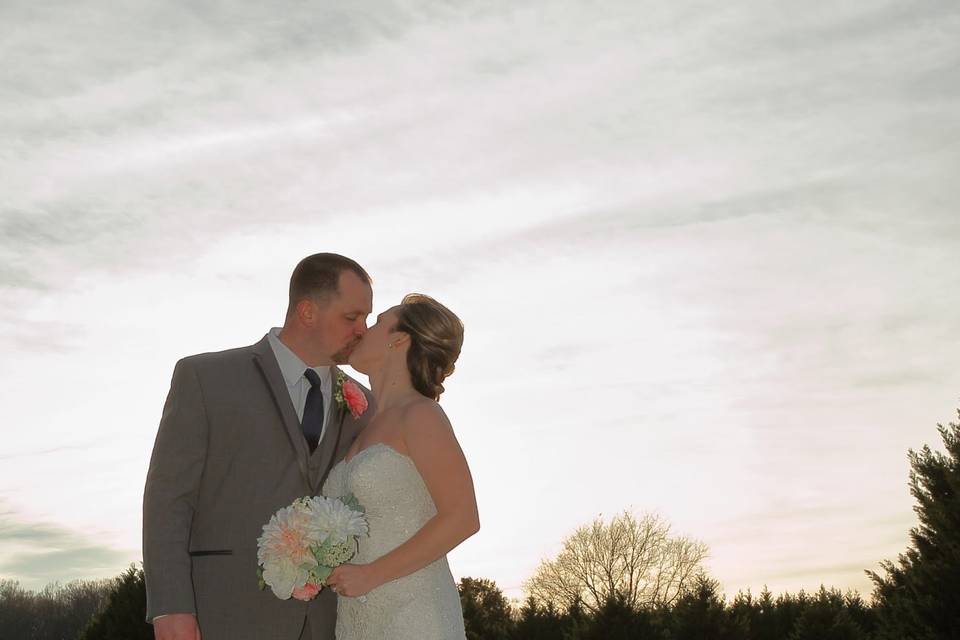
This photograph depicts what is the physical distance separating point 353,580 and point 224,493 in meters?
0.96

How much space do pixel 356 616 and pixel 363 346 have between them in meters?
1.53

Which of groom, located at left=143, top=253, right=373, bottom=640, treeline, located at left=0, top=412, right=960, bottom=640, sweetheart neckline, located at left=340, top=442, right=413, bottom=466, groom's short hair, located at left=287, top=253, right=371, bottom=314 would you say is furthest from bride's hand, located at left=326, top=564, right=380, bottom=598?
treeline, located at left=0, top=412, right=960, bottom=640

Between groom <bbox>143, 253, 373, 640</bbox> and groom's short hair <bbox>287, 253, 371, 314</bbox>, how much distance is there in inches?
Result: 17.3

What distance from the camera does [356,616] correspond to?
5.98 meters

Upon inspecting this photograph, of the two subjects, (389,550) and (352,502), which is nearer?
(352,502)

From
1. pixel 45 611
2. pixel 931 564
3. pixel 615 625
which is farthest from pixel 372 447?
pixel 45 611

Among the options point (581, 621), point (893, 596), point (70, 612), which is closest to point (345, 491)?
point (893, 596)

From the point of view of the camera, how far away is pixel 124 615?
56.1 ft

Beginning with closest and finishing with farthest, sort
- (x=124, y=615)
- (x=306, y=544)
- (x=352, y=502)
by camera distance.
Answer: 1. (x=306, y=544)
2. (x=352, y=502)
3. (x=124, y=615)

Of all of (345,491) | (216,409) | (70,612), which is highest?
(70,612)

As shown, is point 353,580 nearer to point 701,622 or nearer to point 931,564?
point 931,564

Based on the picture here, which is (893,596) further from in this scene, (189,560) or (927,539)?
(189,560)

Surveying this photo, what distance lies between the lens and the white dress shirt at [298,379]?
6.40 meters

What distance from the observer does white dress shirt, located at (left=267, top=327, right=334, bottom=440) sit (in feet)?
21.0
